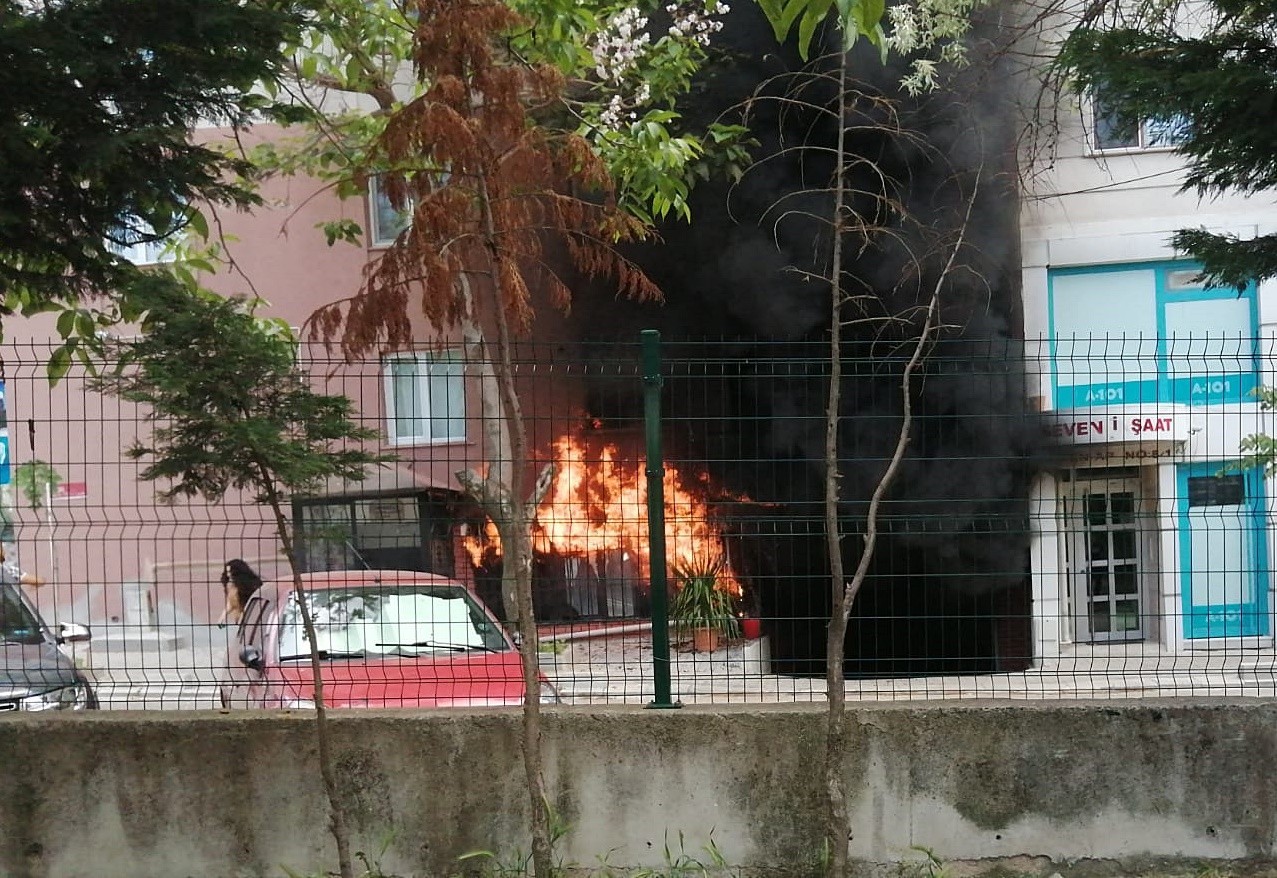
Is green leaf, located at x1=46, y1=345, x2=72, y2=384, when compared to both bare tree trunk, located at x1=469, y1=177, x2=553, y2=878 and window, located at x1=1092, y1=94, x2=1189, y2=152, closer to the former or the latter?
bare tree trunk, located at x1=469, y1=177, x2=553, y2=878

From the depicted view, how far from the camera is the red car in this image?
6.48m

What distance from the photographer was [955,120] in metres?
13.1

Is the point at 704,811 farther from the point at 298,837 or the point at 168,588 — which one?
the point at 168,588

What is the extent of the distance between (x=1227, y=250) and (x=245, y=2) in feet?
14.7

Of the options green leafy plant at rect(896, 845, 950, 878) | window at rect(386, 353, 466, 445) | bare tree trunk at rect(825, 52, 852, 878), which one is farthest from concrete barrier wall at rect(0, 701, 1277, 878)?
window at rect(386, 353, 466, 445)

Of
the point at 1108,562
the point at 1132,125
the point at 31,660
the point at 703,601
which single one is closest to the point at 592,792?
the point at 703,601

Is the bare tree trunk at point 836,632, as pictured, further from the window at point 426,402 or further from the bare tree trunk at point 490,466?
the window at point 426,402

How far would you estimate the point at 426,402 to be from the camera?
626cm

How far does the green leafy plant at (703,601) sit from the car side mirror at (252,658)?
2332 millimetres

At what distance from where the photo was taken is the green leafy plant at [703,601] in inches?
275

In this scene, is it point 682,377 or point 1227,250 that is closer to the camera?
point 1227,250

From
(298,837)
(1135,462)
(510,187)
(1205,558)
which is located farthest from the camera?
(1135,462)

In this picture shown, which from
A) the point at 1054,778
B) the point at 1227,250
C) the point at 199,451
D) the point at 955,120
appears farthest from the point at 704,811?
the point at 955,120

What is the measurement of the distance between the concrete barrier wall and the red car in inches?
19.4
